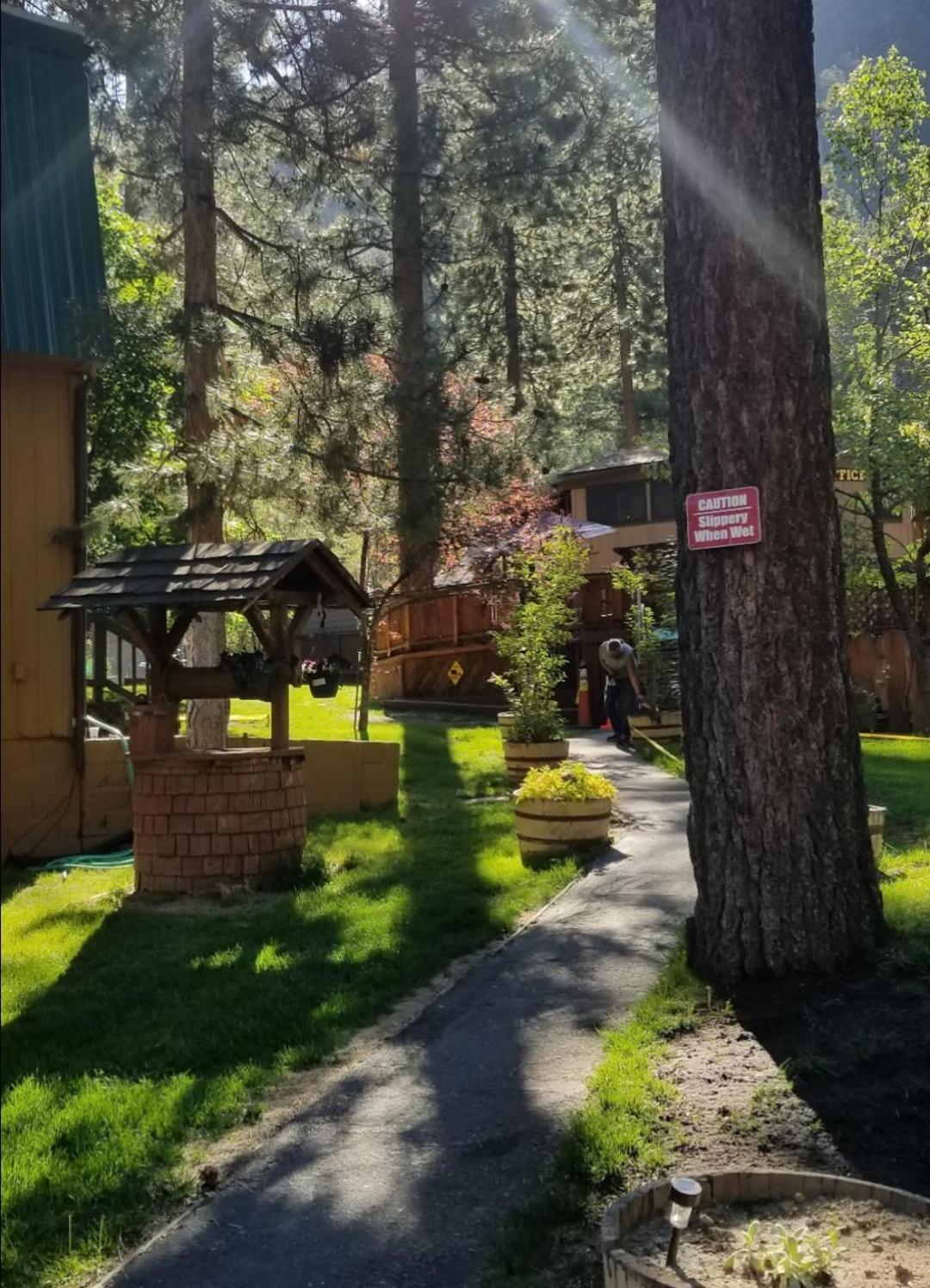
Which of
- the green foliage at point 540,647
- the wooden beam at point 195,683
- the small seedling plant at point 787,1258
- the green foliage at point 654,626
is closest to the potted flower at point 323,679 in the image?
the wooden beam at point 195,683

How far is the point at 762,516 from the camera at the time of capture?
4699 mm

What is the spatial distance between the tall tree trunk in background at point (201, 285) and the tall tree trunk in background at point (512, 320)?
7.66 m

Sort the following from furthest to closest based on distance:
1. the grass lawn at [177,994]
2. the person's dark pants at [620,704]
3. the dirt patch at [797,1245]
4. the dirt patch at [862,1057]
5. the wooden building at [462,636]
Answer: the wooden building at [462,636], the person's dark pants at [620,704], the grass lawn at [177,994], the dirt patch at [862,1057], the dirt patch at [797,1245]

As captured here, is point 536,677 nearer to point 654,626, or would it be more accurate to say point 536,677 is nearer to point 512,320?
point 654,626

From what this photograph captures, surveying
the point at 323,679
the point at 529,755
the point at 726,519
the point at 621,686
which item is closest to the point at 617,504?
the point at 621,686

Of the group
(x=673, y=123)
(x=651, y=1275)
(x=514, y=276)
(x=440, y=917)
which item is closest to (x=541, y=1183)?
(x=651, y=1275)

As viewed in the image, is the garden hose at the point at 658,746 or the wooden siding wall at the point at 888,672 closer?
the garden hose at the point at 658,746

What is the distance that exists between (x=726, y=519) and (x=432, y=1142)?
2.59 meters

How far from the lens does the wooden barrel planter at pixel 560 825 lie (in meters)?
8.06

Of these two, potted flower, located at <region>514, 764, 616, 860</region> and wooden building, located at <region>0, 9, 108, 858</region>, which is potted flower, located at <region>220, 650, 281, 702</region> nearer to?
potted flower, located at <region>514, 764, 616, 860</region>

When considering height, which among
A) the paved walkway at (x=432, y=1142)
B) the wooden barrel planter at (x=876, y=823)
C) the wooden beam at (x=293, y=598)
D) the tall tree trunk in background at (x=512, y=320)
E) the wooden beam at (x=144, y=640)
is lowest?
the paved walkway at (x=432, y=1142)

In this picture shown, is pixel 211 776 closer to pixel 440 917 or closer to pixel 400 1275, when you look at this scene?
pixel 440 917

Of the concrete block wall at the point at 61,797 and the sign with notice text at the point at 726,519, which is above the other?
the sign with notice text at the point at 726,519

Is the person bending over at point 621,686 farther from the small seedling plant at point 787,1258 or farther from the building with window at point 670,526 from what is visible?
the small seedling plant at point 787,1258
